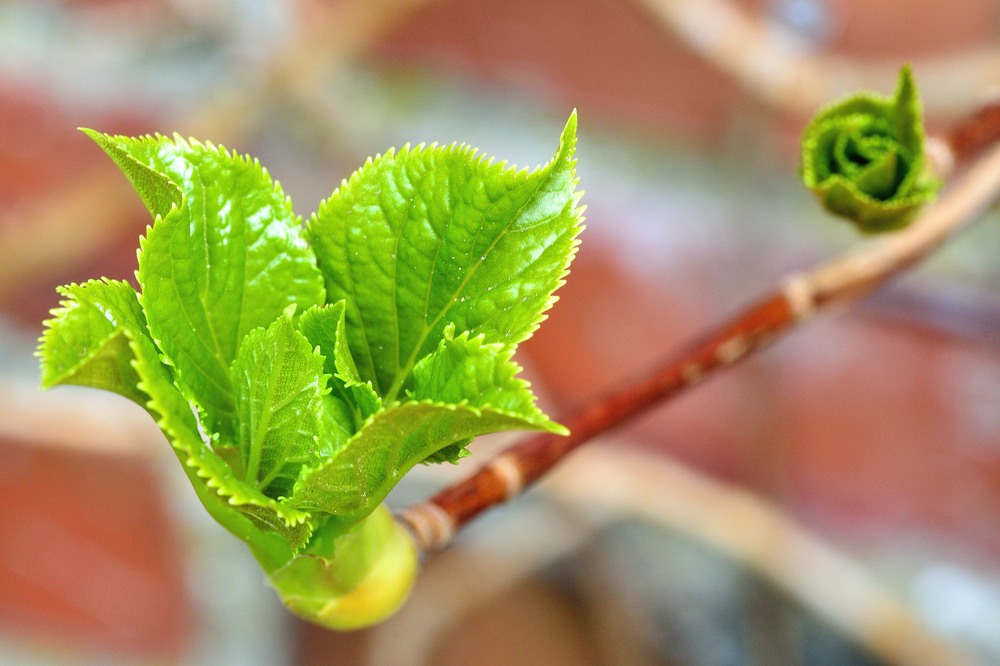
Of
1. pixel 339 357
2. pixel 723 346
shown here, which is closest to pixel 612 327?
pixel 723 346

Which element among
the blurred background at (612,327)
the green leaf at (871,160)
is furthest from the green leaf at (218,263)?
the blurred background at (612,327)

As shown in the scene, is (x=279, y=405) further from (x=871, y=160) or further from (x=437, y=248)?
(x=871, y=160)

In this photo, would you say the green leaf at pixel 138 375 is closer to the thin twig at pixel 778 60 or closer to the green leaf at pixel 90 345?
the green leaf at pixel 90 345

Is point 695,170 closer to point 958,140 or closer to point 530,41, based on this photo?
point 530,41

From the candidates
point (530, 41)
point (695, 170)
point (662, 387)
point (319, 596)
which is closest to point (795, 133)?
point (695, 170)

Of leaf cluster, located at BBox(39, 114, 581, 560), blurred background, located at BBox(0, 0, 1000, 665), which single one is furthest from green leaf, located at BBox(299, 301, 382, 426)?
blurred background, located at BBox(0, 0, 1000, 665)

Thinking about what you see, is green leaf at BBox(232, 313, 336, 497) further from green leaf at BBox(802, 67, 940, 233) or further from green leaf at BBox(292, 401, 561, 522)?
green leaf at BBox(802, 67, 940, 233)
